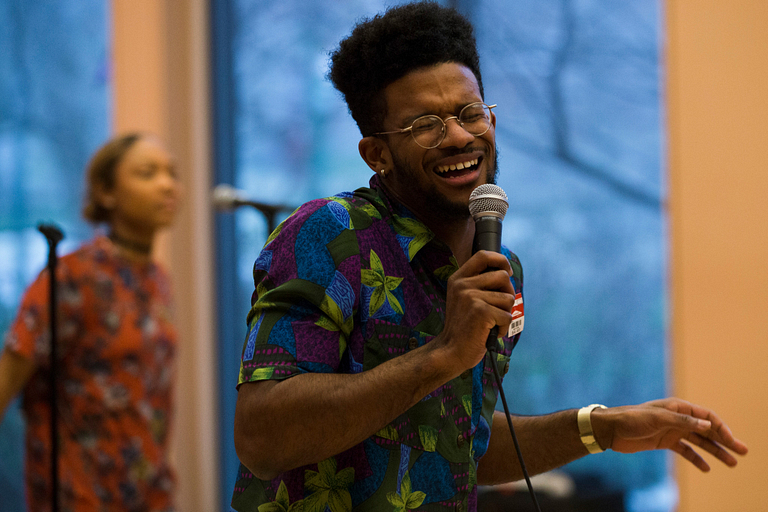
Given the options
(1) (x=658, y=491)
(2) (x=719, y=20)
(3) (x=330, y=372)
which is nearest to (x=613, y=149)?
(2) (x=719, y=20)

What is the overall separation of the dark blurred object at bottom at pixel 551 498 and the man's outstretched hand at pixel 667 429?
1.45 m

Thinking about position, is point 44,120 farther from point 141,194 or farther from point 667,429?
point 667,429

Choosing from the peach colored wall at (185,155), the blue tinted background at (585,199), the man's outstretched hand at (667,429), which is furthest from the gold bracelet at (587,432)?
the peach colored wall at (185,155)

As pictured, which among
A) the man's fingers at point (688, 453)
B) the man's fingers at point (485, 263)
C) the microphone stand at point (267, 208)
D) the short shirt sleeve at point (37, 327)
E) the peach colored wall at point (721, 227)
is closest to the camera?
the man's fingers at point (485, 263)

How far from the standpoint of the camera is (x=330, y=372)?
1132mm

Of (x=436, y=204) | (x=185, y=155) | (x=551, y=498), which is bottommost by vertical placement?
(x=551, y=498)

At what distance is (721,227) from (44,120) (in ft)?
12.8

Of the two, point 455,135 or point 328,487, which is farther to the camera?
point 455,135

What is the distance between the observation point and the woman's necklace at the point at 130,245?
327 centimetres

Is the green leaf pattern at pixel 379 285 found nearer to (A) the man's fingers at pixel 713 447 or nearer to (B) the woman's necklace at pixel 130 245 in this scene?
(A) the man's fingers at pixel 713 447

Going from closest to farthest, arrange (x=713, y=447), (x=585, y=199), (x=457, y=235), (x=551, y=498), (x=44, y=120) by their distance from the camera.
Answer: (x=457, y=235), (x=713, y=447), (x=551, y=498), (x=585, y=199), (x=44, y=120)

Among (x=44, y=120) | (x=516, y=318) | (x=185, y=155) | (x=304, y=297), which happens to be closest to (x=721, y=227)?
(x=516, y=318)

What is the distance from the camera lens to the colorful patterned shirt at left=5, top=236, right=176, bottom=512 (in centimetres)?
280

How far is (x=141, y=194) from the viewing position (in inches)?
130
